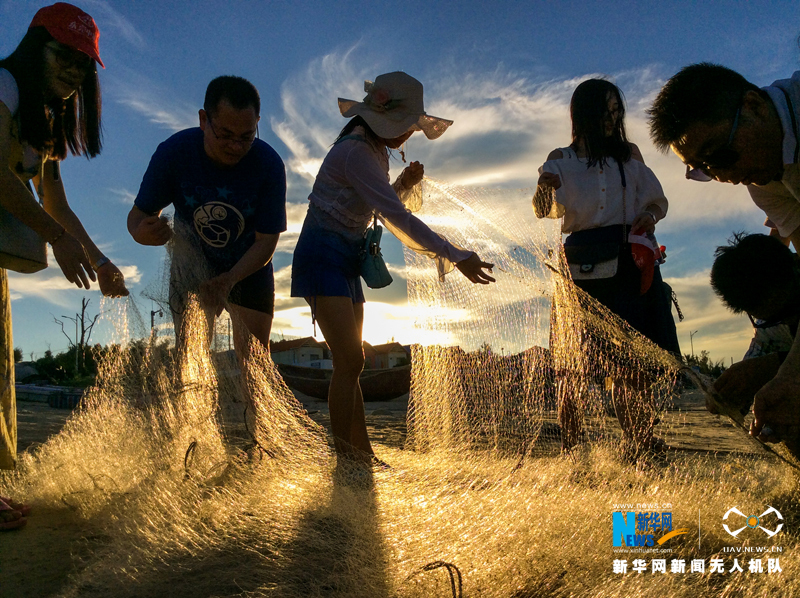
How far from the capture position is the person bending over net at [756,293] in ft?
7.69

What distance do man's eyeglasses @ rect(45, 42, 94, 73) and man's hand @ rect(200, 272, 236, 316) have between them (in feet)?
4.20

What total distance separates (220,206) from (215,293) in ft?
1.86

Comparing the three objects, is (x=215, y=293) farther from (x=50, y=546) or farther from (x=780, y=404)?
(x=780, y=404)

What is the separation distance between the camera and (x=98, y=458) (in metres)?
2.95

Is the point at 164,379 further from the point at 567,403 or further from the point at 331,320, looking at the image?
the point at 567,403

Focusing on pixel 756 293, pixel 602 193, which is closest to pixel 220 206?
pixel 602 193

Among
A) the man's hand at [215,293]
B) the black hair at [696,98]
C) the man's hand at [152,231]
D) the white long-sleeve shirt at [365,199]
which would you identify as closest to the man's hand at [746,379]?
the black hair at [696,98]

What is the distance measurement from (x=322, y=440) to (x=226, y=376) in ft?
2.03

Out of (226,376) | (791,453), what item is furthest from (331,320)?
(791,453)

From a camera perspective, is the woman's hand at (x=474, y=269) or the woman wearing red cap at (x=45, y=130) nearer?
the woman wearing red cap at (x=45, y=130)

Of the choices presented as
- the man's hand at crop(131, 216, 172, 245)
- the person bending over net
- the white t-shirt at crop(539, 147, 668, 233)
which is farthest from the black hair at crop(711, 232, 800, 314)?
the man's hand at crop(131, 216, 172, 245)

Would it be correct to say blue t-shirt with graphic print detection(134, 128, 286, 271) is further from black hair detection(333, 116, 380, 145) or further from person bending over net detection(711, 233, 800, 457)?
person bending over net detection(711, 233, 800, 457)

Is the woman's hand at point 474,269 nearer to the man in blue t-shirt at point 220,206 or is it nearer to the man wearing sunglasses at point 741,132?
the man wearing sunglasses at point 741,132

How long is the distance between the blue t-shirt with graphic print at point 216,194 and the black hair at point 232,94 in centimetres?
27
